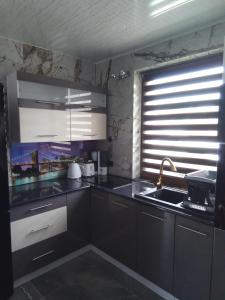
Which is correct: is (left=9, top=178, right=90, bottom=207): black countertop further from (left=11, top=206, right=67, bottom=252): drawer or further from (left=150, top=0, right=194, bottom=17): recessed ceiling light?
(left=150, top=0, right=194, bottom=17): recessed ceiling light

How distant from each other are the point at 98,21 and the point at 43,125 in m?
1.12

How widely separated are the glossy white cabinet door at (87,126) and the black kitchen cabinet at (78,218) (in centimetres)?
67

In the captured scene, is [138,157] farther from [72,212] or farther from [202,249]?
[202,249]

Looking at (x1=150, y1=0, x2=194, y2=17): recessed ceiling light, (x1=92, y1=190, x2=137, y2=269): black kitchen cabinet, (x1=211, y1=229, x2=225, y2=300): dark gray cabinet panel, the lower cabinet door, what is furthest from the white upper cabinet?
(x1=211, y1=229, x2=225, y2=300): dark gray cabinet panel

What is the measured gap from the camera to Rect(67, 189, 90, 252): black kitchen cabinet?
2.25 meters

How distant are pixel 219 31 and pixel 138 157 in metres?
1.57

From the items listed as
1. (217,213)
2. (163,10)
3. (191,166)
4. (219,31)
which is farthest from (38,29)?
(217,213)

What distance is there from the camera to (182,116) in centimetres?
225

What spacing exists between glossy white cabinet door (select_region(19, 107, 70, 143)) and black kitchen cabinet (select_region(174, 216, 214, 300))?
150 cm

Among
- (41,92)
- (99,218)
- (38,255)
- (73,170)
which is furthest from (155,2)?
(38,255)

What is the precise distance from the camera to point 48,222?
→ 2055mm

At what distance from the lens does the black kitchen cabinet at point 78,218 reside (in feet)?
7.37

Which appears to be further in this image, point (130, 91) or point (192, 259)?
point (130, 91)

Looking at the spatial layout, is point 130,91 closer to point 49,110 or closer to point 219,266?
point 49,110
